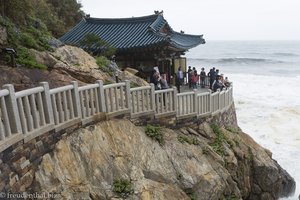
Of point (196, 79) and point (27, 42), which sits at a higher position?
point (27, 42)

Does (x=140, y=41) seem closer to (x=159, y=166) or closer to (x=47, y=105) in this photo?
(x=159, y=166)

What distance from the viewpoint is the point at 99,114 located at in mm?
8953

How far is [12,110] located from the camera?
6.38 meters

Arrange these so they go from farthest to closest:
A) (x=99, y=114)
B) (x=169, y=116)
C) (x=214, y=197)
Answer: (x=169, y=116) < (x=214, y=197) < (x=99, y=114)

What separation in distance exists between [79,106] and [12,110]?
2068 millimetres

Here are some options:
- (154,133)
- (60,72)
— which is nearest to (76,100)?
(154,133)

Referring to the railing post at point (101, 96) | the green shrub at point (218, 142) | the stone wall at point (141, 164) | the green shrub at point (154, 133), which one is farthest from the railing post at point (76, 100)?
the green shrub at point (218, 142)

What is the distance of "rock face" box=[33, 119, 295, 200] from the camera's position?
25.3ft

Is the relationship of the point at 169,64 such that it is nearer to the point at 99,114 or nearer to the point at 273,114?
the point at 99,114

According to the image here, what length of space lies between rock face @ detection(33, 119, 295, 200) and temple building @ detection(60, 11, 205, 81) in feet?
17.9

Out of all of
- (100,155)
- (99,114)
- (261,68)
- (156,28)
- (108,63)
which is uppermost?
(156,28)

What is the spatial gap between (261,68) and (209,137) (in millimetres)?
52764

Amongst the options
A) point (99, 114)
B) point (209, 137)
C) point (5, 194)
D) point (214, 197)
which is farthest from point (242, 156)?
point (5, 194)

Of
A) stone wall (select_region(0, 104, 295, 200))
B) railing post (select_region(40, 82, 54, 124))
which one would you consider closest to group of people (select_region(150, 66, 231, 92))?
stone wall (select_region(0, 104, 295, 200))
